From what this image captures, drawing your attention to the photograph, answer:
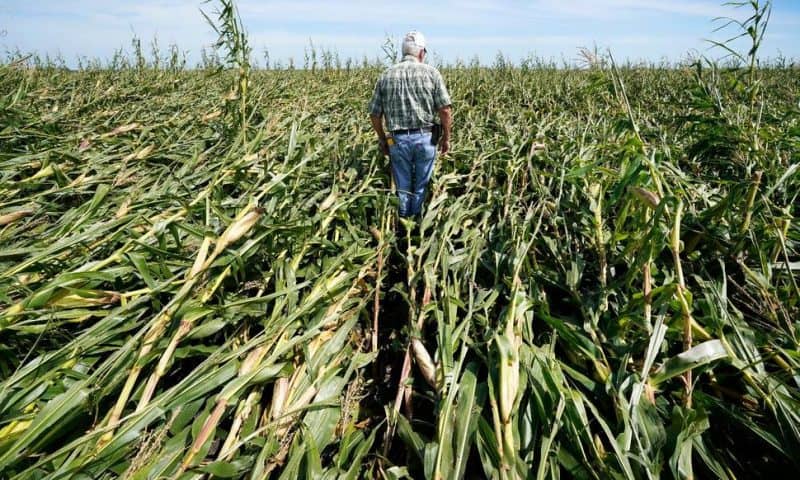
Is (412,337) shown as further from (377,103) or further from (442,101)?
(377,103)

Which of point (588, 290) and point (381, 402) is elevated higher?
point (588, 290)

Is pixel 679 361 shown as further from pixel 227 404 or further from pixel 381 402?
pixel 227 404

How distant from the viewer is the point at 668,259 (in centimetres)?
200

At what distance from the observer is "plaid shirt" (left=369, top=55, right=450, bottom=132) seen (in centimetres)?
308

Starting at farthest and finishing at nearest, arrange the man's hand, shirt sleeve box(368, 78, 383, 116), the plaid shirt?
the man's hand < shirt sleeve box(368, 78, 383, 116) < the plaid shirt

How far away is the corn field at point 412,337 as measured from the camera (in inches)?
47.6

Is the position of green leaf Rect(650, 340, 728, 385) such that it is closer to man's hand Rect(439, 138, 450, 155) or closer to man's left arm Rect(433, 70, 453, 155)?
man's left arm Rect(433, 70, 453, 155)

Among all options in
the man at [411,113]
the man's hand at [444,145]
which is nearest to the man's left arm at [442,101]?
the man at [411,113]

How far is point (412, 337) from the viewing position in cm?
164

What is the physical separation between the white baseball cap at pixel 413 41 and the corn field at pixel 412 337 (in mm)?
1232

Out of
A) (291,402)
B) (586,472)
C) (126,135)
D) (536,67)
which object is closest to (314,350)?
(291,402)

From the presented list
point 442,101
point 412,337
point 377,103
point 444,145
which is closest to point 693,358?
point 412,337

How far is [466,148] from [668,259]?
2172 mm

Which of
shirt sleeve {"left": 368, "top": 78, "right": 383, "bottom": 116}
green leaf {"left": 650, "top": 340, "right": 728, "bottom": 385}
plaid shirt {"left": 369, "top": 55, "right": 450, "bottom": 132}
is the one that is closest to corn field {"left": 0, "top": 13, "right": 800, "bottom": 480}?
green leaf {"left": 650, "top": 340, "right": 728, "bottom": 385}
